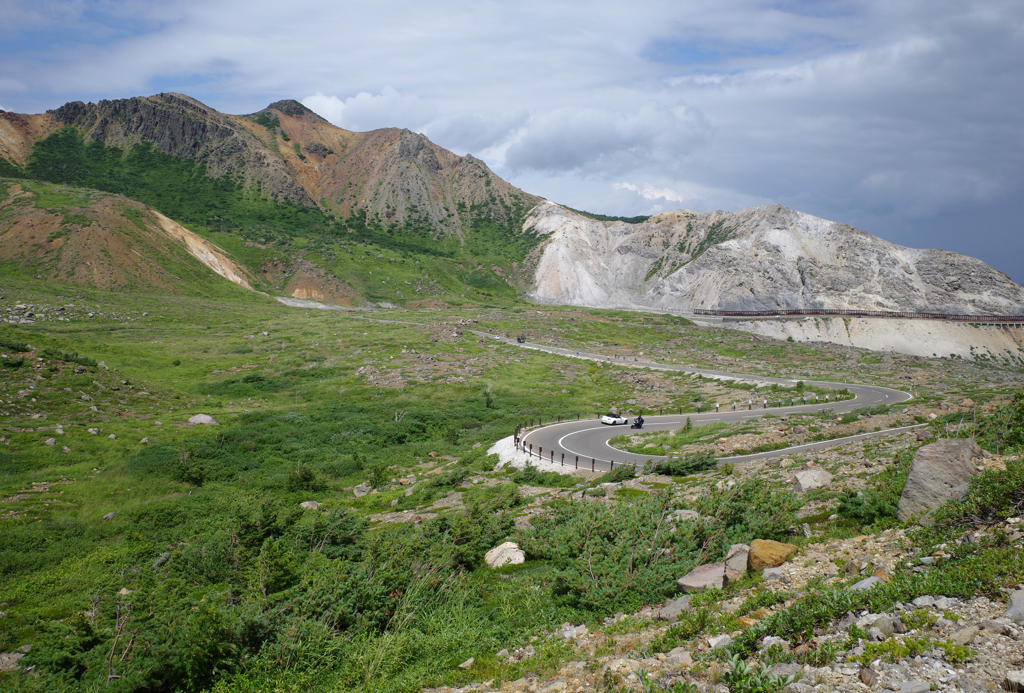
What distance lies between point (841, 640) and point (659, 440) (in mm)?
25222

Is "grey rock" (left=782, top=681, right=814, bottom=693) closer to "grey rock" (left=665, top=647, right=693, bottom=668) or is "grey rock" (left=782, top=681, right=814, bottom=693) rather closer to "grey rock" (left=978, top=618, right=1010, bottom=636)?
"grey rock" (left=665, top=647, right=693, bottom=668)

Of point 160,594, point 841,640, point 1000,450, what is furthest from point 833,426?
point 160,594

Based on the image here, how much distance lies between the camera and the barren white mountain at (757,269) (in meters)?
110

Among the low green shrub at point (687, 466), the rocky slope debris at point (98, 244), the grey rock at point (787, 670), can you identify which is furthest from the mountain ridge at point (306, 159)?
the grey rock at point (787, 670)

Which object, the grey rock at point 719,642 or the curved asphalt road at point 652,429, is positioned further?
the curved asphalt road at point 652,429

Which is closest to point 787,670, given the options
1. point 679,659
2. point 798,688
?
point 798,688

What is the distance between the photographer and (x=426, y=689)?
8.12m

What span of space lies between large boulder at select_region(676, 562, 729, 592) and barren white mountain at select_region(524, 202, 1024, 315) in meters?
117

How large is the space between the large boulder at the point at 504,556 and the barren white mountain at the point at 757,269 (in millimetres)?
115092

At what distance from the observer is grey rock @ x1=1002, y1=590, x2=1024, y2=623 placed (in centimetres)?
541

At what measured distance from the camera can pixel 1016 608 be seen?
552cm

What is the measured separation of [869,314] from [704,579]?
369ft

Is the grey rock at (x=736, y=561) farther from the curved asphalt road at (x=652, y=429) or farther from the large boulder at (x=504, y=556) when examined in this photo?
the curved asphalt road at (x=652, y=429)

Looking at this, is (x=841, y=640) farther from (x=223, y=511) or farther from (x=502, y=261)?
(x=502, y=261)
